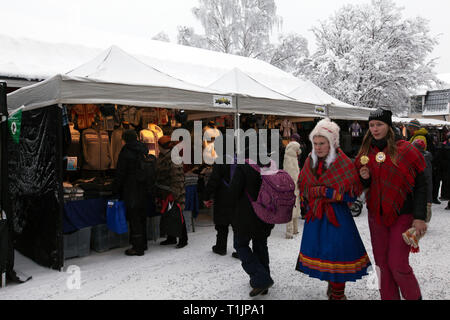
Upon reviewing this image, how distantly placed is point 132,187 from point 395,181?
3.37 meters

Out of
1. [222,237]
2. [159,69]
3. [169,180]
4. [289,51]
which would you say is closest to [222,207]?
[222,237]

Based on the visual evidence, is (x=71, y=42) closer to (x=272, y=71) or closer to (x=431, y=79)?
(x=272, y=71)

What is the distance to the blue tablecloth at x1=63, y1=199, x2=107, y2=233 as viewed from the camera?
15.2 feet

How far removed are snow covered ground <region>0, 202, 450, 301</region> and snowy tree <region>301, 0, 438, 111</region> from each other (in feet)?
54.6

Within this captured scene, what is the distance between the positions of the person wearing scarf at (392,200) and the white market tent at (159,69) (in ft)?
10.3

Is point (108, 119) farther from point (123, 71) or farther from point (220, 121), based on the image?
point (220, 121)

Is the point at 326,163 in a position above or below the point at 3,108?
below

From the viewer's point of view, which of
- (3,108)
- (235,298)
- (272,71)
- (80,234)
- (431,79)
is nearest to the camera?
(235,298)

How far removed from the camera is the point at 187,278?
4020mm

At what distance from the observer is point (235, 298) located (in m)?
3.46

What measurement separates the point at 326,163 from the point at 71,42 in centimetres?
875

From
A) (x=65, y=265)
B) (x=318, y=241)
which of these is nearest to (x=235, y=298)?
(x=318, y=241)

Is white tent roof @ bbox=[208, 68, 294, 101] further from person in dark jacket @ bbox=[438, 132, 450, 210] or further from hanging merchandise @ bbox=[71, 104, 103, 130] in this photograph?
person in dark jacket @ bbox=[438, 132, 450, 210]

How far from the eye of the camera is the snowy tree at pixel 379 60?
784 inches
